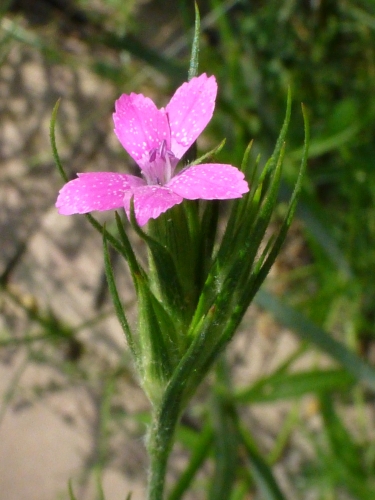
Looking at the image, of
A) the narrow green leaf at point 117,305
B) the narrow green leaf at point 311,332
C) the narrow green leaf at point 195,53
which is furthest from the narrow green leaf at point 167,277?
the narrow green leaf at point 311,332

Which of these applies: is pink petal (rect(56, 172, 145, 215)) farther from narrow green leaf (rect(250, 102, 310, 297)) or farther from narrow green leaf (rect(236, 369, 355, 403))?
narrow green leaf (rect(236, 369, 355, 403))

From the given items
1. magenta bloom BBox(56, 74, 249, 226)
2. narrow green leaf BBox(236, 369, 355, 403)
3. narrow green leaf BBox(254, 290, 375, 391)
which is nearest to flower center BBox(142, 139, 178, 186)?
magenta bloom BBox(56, 74, 249, 226)

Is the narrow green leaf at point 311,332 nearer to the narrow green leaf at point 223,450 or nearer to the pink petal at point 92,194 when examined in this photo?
the narrow green leaf at point 223,450

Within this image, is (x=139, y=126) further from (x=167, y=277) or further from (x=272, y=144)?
(x=272, y=144)

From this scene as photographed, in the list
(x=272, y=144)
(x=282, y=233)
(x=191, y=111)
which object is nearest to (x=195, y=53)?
(x=191, y=111)

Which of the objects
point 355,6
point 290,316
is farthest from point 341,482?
point 355,6

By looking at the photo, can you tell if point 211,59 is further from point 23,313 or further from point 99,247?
point 23,313

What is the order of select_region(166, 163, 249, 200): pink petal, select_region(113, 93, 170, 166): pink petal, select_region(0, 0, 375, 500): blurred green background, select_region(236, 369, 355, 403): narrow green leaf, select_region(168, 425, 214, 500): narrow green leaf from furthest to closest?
select_region(0, 0, 375, 500): blurred green background, select_region(236, 369, 355, 403): narrow green leaf, select_region(168, 425, 214, 500): narrow green leaf, select_region(113, 93, 170, 166): pink petal, select_region(166, 163, 249, 200): pink petal
